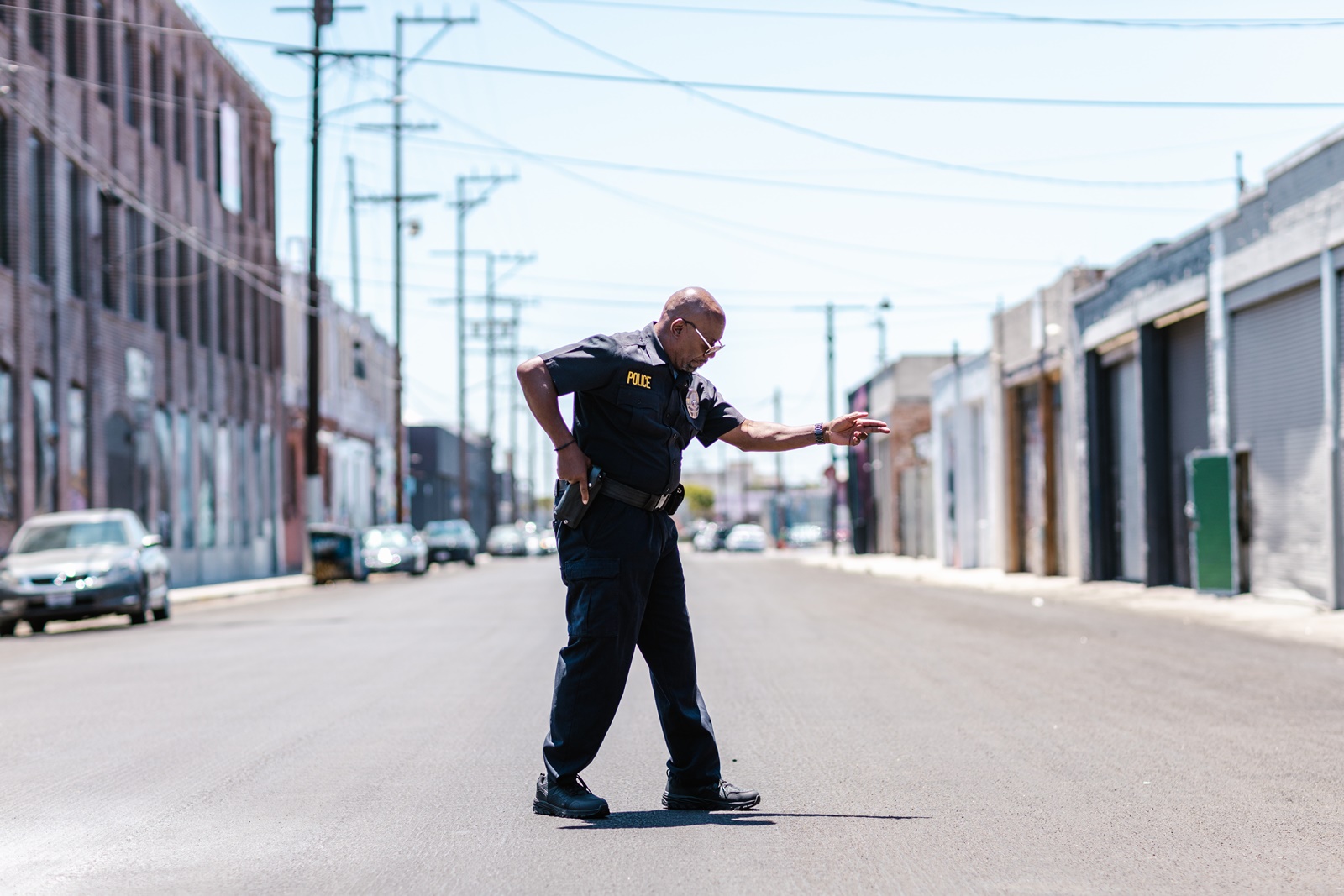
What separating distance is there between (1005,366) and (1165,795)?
34979 mm

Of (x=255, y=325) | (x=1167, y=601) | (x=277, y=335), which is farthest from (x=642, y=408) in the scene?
(x=277, y=335)

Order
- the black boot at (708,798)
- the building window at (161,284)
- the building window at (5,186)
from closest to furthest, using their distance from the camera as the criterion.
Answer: the black boot at (708,798), the building window at (5,186), the building window at (161,284)

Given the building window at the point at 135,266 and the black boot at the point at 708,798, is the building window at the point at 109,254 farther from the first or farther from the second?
the black boot at the point at 708,798

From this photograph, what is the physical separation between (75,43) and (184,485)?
11.7m

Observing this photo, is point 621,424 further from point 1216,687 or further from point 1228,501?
point 1228,501

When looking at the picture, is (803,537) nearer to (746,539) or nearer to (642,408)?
(746,539)

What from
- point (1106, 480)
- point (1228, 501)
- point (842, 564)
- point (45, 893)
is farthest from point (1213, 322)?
point (842, 564)

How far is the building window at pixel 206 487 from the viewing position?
137 ft

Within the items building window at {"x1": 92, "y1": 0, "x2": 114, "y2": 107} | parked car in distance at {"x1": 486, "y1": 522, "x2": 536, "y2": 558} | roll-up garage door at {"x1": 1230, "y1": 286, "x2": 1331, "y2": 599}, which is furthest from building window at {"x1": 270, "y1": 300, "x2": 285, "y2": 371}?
roll-up garage door at {"x1": 1230, "y1": 286, "x2": 1331, "y2": 599}

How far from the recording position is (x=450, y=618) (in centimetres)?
1998

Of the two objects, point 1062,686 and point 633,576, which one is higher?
point 633,576

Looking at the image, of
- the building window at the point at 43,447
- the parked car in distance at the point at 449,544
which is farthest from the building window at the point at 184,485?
the parked car in distance at the point at 449,544

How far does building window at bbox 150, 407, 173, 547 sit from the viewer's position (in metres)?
38.3

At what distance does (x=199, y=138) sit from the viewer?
43219mm
